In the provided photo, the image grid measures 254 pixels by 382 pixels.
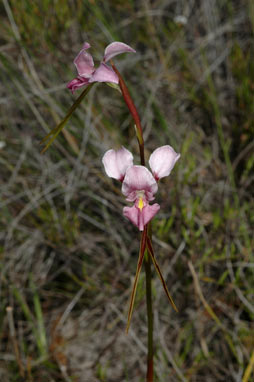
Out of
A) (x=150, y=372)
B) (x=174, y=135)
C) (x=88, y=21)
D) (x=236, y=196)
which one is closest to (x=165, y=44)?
(x=88, y=21)

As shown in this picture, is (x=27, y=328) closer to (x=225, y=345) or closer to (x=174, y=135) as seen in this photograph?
(x=225, y=345)

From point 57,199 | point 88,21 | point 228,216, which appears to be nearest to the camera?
point 228,216

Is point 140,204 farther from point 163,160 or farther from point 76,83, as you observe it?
point 76,83

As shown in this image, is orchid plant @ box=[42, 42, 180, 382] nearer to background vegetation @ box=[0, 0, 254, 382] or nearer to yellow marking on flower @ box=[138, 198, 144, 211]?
yellow marking on flower @ box=[138, 198, 144, 211]

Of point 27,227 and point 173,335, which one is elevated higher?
point 27,227

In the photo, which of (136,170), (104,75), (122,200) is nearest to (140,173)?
(136,170)

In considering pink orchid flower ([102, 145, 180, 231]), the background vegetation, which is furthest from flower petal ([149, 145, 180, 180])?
the background vegetation
